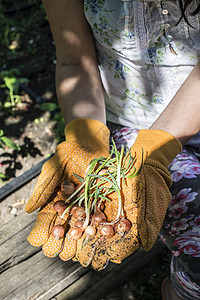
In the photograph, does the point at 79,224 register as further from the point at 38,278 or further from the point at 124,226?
the point at 38,278

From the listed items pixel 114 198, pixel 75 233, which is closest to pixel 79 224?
pixel 75 233

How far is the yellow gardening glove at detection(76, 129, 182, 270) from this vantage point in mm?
1039

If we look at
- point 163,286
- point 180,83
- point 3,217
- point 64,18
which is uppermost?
point 64,18

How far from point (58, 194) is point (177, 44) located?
78cm

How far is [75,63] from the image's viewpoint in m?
1.52

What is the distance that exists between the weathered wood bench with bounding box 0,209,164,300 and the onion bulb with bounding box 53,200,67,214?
0.46m

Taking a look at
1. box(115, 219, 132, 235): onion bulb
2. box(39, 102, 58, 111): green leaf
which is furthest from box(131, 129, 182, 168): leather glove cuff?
box(39, 102, 58, 111): green leaf

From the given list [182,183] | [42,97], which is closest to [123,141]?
[182,183]

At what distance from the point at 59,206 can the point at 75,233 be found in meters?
0.12

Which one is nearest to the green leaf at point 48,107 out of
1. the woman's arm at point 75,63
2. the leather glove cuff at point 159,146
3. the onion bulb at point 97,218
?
the woman's arm at point 75,63

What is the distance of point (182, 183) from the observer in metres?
1.25

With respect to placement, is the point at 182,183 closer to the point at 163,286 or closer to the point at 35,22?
the point at 163,286

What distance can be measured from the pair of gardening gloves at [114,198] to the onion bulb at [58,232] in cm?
2

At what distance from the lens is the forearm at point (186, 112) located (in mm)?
1231
